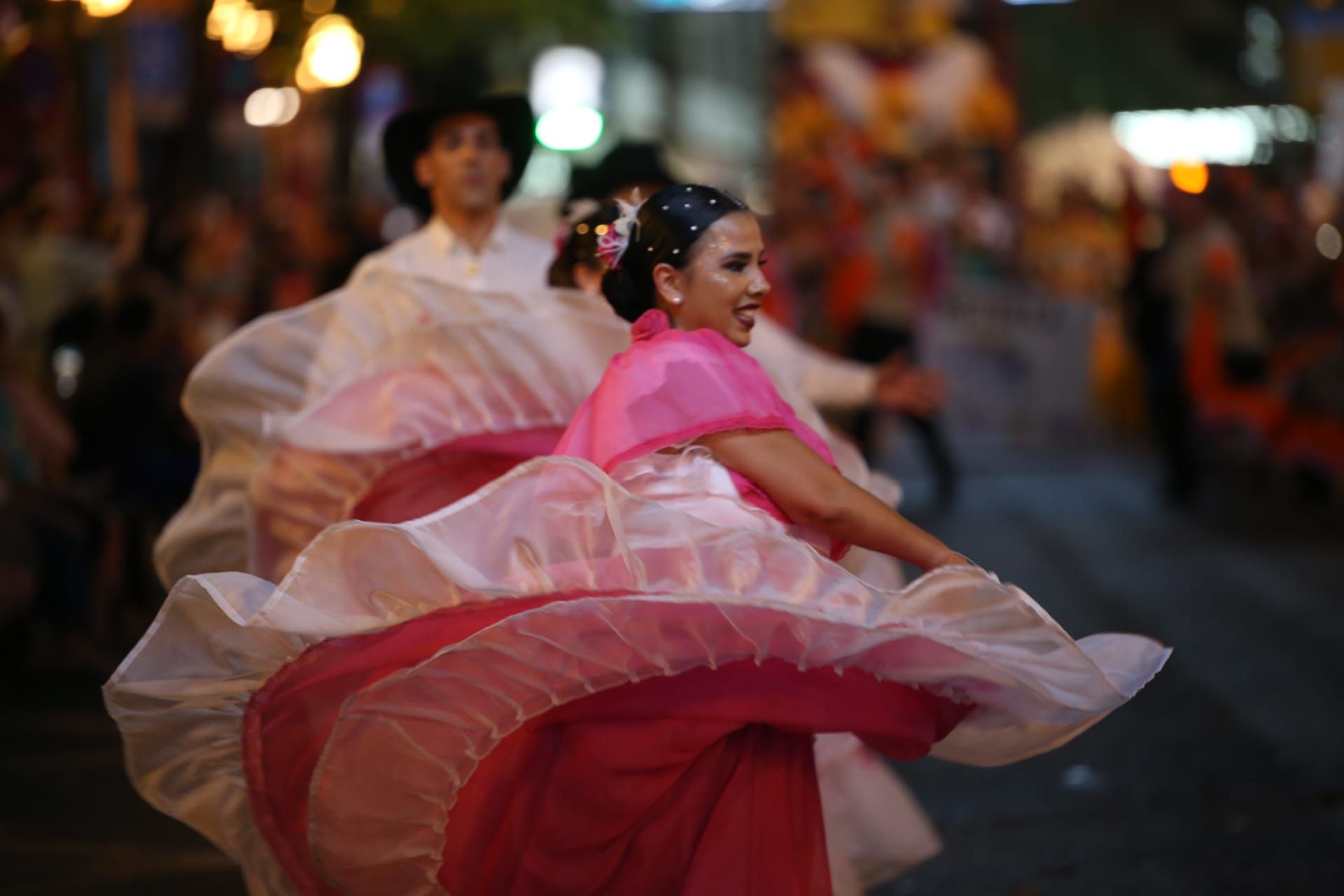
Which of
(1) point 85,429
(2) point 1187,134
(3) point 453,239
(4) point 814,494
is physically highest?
(3) point 453,239

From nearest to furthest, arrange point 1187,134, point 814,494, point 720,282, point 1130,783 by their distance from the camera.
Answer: point 814,494
point 720,282
point 1130,783
point 1187,134

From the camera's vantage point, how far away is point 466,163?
237 inches

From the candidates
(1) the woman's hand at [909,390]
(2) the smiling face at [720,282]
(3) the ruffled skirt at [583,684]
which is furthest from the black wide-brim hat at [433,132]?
(3) the ruffled skirt at [583,684]

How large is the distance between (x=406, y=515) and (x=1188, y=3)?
29864mm

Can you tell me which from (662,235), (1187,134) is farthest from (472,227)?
(1187,134)

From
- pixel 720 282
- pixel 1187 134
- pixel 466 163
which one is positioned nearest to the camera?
pixel 720 282

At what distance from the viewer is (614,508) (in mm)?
3320

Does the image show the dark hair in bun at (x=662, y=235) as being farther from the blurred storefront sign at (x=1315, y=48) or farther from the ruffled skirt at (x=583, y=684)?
the blurred storefront sign at (x=1315, y=48)

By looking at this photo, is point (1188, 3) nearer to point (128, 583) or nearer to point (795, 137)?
point (795, 137)

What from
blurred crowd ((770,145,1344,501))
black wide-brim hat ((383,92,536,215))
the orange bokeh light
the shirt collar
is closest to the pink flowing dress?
the shirt collar

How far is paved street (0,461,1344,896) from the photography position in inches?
217

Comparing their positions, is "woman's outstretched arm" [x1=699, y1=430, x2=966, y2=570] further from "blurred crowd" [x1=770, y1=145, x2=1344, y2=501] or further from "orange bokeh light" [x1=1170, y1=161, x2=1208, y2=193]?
"orange bokeh light" [x1=1170, y1=161, x2=1208, y2=193]

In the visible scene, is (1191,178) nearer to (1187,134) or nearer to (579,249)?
(579,249)

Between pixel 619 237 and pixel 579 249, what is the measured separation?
4.01 feet
